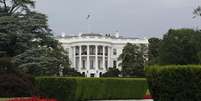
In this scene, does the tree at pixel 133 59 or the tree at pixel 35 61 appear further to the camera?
the tree at pixel 133 59

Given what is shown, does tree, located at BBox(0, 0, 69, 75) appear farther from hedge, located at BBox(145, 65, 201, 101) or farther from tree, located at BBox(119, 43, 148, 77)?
tree, located at BBox(119, 43, 148, 77)

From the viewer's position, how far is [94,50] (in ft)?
470

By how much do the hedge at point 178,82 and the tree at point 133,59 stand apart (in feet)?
270

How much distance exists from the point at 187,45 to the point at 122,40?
2656 inches

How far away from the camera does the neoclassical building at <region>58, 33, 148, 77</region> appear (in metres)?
141

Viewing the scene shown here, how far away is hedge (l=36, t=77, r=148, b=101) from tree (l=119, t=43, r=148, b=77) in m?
58.7

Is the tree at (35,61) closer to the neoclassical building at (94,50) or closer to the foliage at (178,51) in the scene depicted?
the foliage at (178,51)

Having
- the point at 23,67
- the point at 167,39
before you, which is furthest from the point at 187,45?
the point at 23,67

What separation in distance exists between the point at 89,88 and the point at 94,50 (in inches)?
4157

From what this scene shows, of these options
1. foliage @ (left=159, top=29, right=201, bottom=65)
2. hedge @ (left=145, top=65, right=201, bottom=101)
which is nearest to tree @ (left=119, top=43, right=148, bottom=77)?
foliage @ (left=159, top=29, right=201, bottom=65)

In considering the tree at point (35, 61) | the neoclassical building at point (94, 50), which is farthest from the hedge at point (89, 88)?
the neoclassical building at point (94, 50)

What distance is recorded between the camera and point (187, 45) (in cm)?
7950

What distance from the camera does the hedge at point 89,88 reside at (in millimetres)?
33375

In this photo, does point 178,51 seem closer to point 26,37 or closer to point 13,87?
point 26,37
